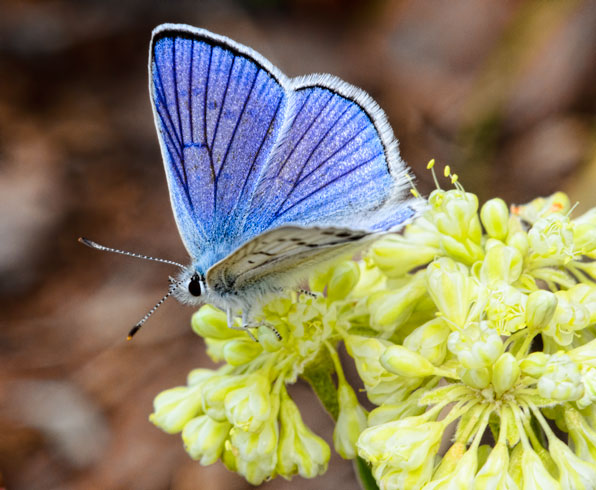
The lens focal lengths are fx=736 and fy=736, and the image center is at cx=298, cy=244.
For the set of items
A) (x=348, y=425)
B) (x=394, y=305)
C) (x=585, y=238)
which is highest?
(x=585, y=238)

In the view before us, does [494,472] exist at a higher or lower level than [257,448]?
higher

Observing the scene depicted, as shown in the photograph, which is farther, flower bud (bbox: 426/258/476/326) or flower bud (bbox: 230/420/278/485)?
flower bud (bbox: 230/420/278/485)

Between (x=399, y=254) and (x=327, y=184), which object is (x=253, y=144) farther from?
(x=399, y=254)

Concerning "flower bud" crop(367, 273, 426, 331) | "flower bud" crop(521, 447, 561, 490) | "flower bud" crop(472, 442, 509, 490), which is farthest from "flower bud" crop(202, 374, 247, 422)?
"flower bud" crop(521, 447, 561, 490)

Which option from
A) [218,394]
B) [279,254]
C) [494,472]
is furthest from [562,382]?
[218,394]

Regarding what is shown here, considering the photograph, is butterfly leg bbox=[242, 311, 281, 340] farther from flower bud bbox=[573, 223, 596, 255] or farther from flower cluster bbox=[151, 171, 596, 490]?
flower bud bbox=[573, 223, 596, 255]

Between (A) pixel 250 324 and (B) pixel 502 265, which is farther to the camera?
(A) pixel 250 324
